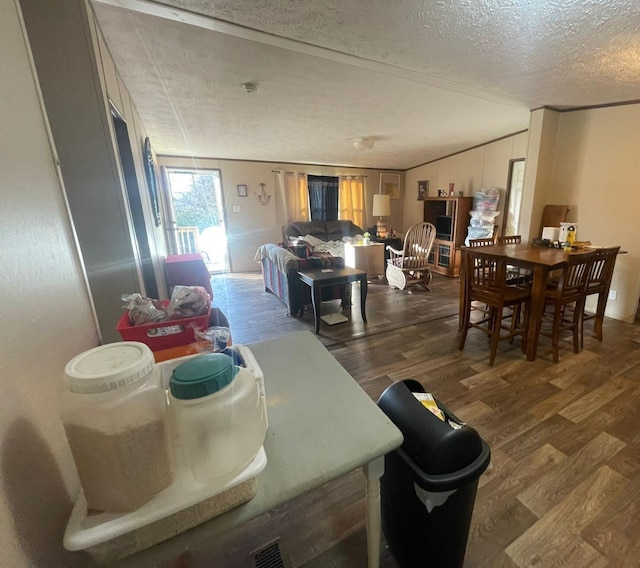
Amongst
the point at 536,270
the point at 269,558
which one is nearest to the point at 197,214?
the point at 536,270

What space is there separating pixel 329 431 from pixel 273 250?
3345 mm

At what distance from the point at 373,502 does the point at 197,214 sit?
19.2 feet

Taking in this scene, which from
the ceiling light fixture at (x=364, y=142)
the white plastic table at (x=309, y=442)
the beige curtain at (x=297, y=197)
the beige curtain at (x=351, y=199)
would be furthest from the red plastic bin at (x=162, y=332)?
the beige curtain at (x=351, y=199)

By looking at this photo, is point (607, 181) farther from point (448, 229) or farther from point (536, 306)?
point (448, 229)

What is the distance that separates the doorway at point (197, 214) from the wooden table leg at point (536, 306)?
4906mm

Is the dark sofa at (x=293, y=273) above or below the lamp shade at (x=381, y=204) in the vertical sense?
below

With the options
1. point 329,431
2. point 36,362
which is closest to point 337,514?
point 329,431

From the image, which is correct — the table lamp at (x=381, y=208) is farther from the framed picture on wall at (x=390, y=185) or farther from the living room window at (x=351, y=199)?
the framed picture on wall at (x=390, y=185)

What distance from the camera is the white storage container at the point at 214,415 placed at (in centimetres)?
47

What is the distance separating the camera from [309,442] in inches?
26.2

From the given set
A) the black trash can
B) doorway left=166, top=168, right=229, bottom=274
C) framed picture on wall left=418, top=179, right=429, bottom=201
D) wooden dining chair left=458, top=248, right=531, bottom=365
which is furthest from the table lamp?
the black trash can

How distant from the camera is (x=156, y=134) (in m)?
3.97

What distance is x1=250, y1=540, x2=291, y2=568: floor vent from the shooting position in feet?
3.60

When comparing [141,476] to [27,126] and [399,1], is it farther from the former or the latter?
[399,1]
